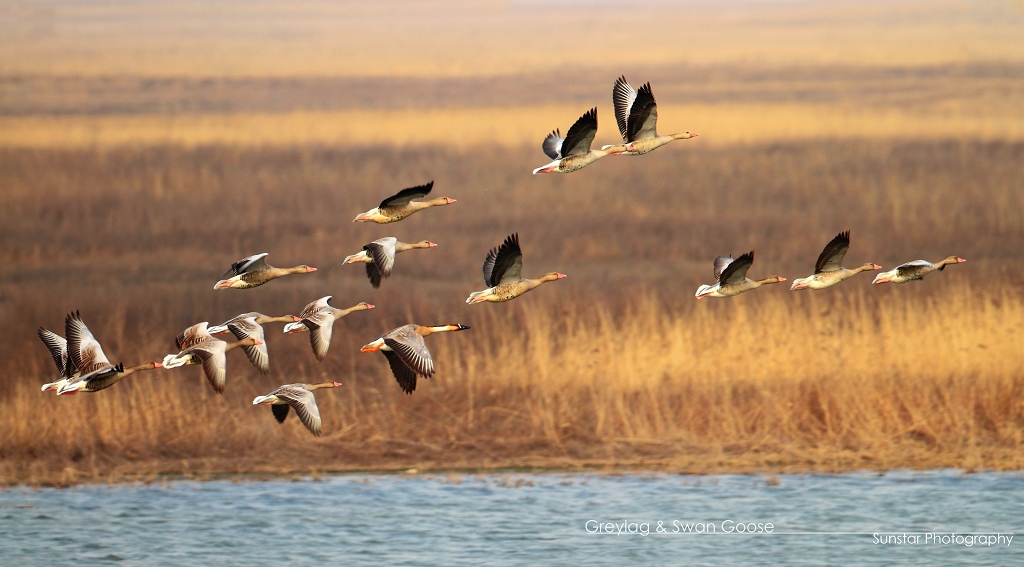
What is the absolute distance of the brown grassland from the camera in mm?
22047

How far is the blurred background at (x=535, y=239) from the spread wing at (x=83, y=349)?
5.64m

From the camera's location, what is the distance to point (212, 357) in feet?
49.1

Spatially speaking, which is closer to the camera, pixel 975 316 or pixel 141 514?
pixel 141 514

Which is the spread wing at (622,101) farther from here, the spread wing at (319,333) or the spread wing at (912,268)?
the spread wing at (319,333)

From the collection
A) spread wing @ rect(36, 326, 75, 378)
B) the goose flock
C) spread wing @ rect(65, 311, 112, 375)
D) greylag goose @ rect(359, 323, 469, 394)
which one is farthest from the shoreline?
greylag goose @ rect(359, 323, 469, 394)

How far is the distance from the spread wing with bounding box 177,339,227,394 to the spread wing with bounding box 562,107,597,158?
3.74 meters

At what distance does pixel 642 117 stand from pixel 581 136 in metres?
0.79

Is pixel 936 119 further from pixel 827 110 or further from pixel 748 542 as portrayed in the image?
pixel 748 542

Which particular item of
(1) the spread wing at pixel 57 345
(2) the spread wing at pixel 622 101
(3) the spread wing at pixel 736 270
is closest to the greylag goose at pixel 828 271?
(3) the spread wing at pixel 736 270

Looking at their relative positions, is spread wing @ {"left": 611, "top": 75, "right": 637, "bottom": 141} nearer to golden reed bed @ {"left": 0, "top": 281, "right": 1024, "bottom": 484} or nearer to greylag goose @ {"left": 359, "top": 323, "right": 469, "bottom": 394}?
greylag goose @ {"left": 359, "top": 323, "right": 469, "bottom": 394}

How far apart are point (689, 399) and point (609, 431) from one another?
1185 millimetres

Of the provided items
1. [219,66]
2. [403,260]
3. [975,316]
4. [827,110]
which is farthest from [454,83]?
[975,316]

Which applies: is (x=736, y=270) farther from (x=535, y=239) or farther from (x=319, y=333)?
(x=535, y=239)

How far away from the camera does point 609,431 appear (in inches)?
874
